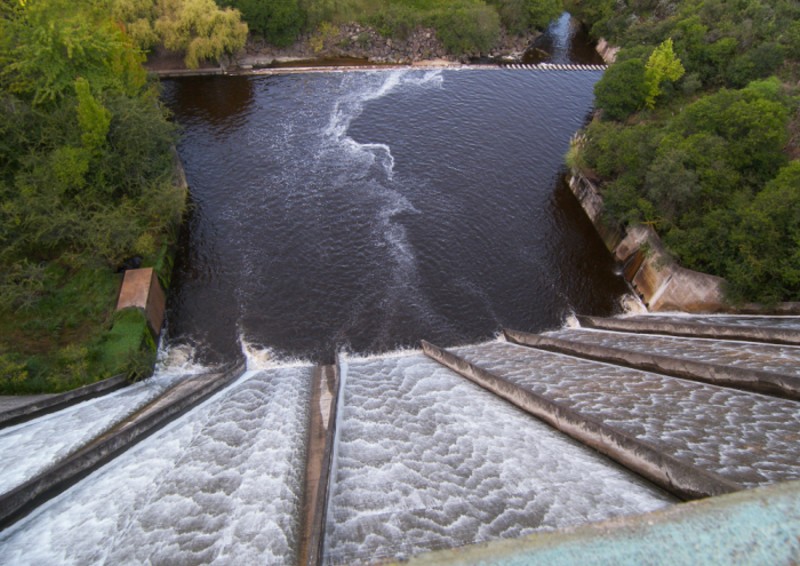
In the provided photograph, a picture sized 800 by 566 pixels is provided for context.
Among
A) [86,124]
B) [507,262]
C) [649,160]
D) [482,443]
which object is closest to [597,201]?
[649,160]

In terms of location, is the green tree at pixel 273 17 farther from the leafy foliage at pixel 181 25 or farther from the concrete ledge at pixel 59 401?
the concrete ledge at pixel 59 401

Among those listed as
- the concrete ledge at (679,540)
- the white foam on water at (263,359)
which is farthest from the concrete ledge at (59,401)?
the concrete ledge at (679,540)

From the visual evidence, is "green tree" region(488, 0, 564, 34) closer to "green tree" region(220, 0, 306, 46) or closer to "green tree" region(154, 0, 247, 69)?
"green tree" region(220, 0, 306, 46)

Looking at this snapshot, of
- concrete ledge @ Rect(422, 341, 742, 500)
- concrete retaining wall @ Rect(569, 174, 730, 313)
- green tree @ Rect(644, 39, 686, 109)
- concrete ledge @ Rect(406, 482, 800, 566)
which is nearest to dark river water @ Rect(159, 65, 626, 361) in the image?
concrete retaining wall @ Rect(569, 174, 730, 313)

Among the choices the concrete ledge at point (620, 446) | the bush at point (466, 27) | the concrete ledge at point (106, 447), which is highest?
the bush at point (466, 27)

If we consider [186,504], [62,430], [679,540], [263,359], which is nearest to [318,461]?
[186,504]

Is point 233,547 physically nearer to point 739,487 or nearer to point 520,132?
point 739,487
